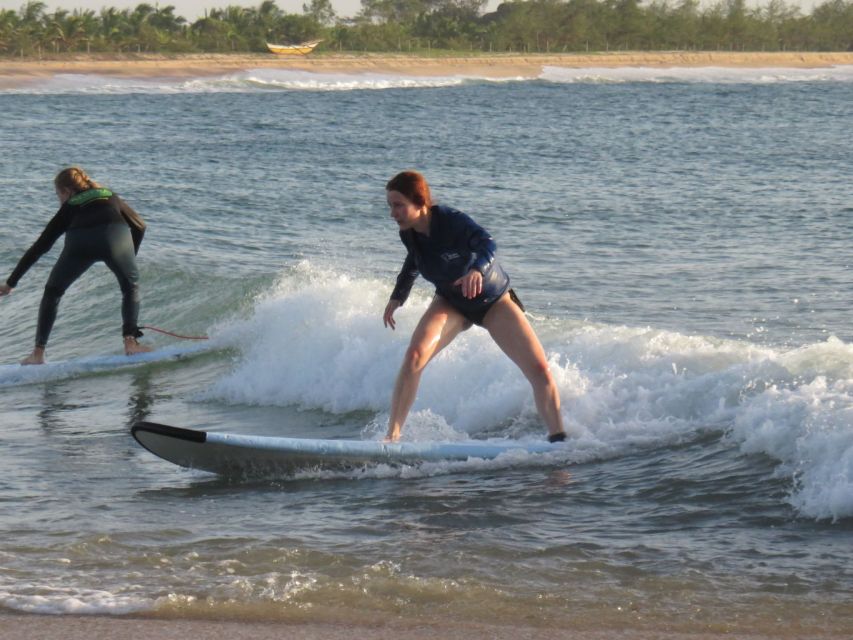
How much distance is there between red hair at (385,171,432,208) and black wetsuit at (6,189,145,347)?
14.4 ft

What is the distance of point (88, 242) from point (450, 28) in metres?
125

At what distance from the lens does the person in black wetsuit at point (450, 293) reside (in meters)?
6.72

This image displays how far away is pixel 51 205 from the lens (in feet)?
69.6

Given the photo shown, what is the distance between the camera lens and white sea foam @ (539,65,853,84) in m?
90.4

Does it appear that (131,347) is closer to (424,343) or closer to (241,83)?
(424,343)

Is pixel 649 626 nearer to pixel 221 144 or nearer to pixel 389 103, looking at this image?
pixel 221 144

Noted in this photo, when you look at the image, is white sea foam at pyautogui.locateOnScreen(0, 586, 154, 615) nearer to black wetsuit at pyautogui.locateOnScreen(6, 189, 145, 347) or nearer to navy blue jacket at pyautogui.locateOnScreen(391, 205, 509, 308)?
navy blue jacket at pyautogui.locateOnScreen(391, 205, 509, 308)

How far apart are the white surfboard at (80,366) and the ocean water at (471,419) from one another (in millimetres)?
30

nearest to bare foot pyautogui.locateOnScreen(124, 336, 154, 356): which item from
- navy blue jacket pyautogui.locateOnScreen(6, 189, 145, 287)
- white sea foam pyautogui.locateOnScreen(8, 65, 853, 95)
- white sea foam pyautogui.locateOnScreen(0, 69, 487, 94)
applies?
navy blue jacket pyautogui.locateOnScreen(6, 189, 145, 287)

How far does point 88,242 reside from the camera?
10.4m

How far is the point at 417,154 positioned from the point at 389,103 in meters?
26.9

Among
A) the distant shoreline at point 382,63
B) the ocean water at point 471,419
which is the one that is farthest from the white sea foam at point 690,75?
the ocean water at point 471,419

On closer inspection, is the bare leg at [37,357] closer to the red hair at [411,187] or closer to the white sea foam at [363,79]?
the red hair at [411,187]

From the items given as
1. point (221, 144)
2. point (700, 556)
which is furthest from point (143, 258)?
point (221, 144)
